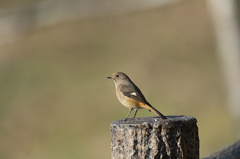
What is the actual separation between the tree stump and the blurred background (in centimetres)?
569

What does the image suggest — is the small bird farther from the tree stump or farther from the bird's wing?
the tree stump

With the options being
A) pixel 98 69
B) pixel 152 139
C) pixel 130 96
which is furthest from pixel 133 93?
pixel 98 69

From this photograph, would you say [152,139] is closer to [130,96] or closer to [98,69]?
[130,96]

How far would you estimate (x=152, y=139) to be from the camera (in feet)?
9.81

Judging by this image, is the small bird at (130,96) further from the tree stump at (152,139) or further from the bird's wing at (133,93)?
the tree stump at (152,139)

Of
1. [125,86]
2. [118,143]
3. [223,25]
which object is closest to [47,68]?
[223,25]

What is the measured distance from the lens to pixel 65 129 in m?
11.9

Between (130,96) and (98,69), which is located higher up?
(98,69)

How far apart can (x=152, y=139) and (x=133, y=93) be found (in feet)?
4.43

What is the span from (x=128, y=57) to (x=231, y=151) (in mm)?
9655

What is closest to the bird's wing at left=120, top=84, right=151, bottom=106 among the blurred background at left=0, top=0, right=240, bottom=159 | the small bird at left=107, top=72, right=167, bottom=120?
the small bird at left=107, top=72, right=167, bottom=120

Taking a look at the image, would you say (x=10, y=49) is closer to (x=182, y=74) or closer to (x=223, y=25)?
(x=182, y=74)

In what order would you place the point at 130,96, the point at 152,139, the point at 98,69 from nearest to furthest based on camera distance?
1. the point at 152,139
2. the point at 130,96
3. the point at 98,69

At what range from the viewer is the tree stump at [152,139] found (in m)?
2.99
